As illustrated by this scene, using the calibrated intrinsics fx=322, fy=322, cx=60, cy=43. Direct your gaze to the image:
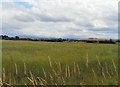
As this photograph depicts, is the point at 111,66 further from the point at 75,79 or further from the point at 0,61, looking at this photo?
the point at 0,61

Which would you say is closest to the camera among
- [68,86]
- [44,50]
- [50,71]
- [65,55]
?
[68,86]

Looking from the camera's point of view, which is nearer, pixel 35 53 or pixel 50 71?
pixel 50 71

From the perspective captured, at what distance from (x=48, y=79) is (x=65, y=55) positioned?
11.3 ft

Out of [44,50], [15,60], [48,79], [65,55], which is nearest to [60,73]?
[48,79]

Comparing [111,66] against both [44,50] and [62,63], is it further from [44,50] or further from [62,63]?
[44,50]

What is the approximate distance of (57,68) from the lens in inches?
410

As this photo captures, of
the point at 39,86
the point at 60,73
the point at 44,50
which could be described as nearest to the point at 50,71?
the point at 60,73

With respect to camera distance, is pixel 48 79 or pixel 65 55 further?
pixel 65 55

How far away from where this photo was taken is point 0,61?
11477 mm

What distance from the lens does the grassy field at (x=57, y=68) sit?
952 centimetres

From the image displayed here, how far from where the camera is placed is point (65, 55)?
1309cm

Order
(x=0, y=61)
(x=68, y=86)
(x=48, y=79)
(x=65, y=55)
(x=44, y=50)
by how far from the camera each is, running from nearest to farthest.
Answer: (x=68, y=86) < (x=48, y=79) < (x=0, y=61) < (x=65, y=55) < (x=44, y=50)

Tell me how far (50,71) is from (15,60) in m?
1.74

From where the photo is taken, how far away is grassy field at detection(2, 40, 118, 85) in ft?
31.2
